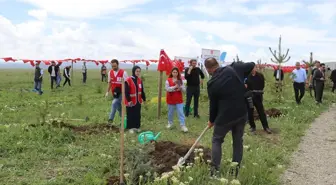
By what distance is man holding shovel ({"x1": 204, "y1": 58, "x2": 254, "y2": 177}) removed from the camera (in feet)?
17.2

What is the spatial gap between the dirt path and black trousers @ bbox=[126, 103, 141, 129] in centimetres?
373

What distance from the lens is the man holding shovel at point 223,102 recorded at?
524cm

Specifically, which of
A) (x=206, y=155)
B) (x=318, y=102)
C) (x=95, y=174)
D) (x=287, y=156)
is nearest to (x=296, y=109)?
(x=318, y=102)

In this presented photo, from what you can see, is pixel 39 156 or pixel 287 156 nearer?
pixel 39 156

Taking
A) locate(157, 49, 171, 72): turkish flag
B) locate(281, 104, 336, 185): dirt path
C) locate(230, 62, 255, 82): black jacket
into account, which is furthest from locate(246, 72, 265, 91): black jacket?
locate(230, 62, 255, 82): black jacket

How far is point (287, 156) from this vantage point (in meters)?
7.27

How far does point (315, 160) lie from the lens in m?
7.23

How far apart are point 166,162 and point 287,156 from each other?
2.80 metres

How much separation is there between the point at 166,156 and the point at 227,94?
1493 mm

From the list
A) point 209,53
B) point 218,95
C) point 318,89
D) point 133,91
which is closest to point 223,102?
point 218,95

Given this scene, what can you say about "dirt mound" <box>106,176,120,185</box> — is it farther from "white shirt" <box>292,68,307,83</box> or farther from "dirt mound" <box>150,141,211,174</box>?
"white shirt" <box>292,68,307,83</box>

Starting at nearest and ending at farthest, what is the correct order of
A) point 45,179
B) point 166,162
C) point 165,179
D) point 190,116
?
point 165,179, point 45,179, point 166,162, point 190,116

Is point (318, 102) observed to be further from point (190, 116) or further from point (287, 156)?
point (287, 156)

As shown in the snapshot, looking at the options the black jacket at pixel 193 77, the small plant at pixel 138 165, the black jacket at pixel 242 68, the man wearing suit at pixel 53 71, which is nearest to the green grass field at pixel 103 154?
the small plant at pixel 138 165
